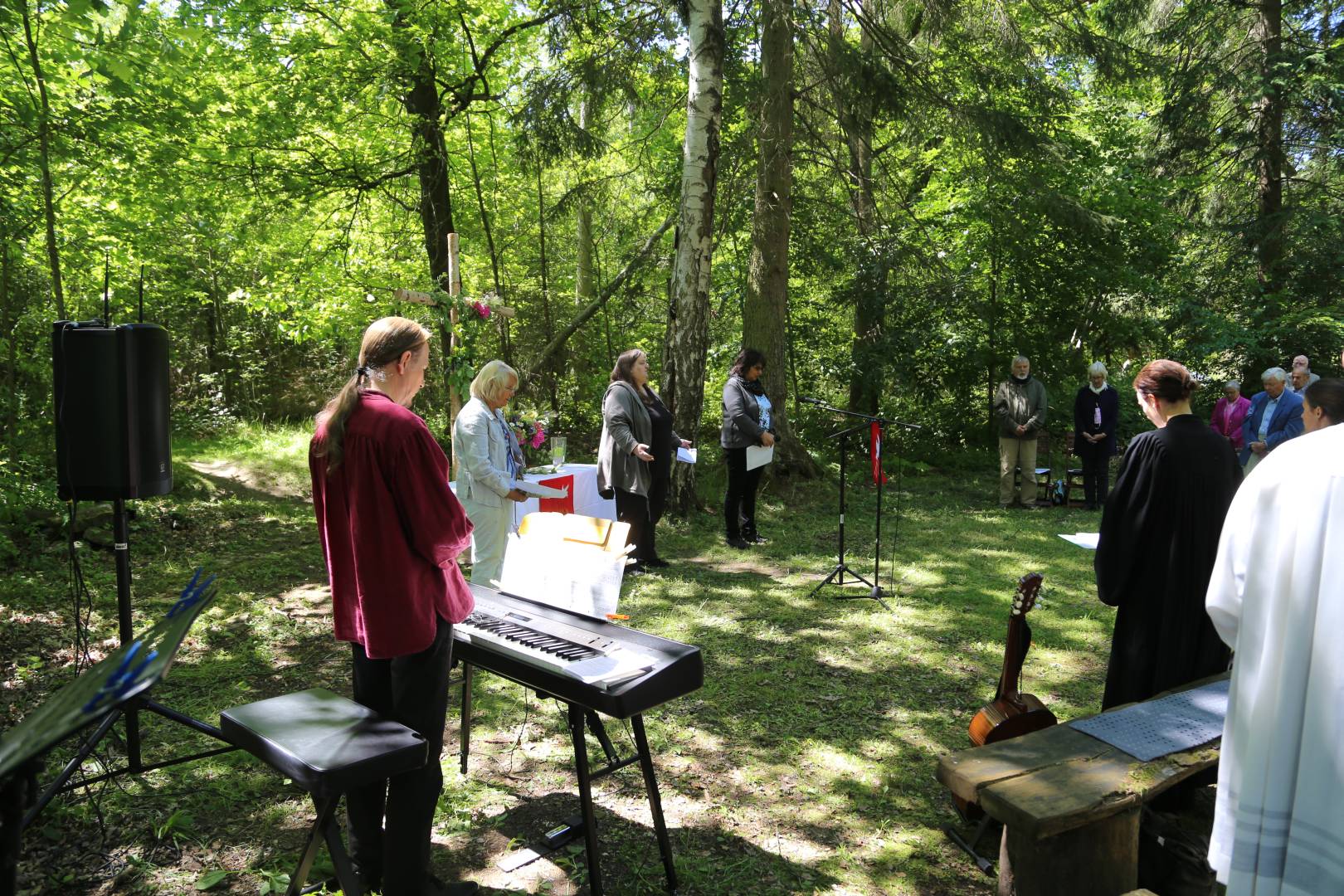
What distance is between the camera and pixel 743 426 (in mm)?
7977

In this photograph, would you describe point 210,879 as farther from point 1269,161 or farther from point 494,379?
point 1269,161

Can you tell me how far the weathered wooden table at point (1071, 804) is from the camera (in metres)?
2.54

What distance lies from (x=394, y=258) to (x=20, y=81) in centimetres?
757

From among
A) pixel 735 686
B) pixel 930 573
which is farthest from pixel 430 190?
pixel 735 686

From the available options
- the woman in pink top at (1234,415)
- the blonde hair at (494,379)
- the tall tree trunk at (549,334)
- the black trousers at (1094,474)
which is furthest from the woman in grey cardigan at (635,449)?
the tall tree trunk at (549,334)

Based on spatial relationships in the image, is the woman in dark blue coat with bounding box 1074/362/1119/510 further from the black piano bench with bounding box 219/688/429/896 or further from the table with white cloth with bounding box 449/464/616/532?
the black piano bench with bounding box 219/688/429/896

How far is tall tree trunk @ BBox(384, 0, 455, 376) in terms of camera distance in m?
11.2

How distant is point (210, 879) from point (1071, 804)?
116 inches

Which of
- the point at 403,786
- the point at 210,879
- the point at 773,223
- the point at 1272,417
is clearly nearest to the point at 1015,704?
the point at 403,786

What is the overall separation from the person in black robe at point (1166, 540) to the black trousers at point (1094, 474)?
24.5 ft

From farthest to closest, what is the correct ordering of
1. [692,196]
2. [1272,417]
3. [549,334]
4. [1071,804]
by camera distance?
[549,334] → [1272,417] → [692,196] → [1071,804]

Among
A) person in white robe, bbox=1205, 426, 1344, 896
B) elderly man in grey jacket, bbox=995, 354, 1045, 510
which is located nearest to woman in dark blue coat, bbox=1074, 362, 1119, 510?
elderly man in grey jacket, bbox=995, 354, 1045, 510

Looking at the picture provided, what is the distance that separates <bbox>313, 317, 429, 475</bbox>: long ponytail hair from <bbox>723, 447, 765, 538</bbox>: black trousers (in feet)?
18.5

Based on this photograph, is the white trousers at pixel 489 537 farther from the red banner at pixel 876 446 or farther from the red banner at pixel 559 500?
the red banner at pixel 876 446
